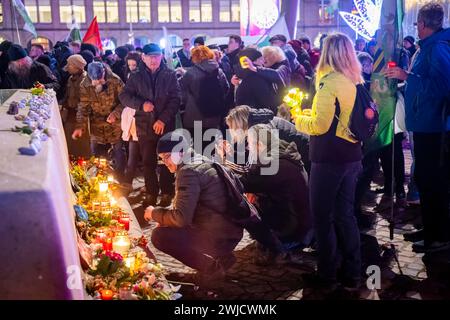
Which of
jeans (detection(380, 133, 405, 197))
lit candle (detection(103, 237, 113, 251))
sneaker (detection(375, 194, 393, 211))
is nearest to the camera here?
lit candle (detection(103, 237, 113, 251))

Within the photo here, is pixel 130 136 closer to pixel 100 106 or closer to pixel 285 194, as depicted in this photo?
pixel 100 106

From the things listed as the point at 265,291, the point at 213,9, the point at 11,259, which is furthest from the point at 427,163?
the point at 213,9

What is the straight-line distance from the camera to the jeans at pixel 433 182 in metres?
5.54

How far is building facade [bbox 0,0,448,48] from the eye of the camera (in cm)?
5716

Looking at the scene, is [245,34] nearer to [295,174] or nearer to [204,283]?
[295,174]

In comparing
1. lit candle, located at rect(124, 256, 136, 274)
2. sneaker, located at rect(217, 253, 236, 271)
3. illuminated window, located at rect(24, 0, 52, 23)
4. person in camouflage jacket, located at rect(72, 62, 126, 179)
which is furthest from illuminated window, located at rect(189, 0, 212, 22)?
lit candle, located at rect(124, 256, 136, 274)

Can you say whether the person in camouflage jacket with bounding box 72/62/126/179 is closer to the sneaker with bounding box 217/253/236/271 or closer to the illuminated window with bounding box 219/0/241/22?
the sneaker with bounding box 217/253/236/271

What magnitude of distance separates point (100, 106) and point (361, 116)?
4.86 meters

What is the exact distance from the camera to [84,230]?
448 cm

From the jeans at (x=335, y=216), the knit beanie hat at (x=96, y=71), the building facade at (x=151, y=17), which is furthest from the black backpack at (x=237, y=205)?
the building facade at (x=151, y=17)

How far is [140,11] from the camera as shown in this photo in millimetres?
58375

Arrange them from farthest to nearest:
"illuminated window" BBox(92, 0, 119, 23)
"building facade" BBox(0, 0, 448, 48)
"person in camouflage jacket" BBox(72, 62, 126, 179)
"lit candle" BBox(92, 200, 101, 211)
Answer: "illuminated window" BBox(92, 0, 119, 23)
"building facade" BBox(0, 0, 448, 48)
"person in camouflage jacket" BBox(72, 62, 126, 179)
"lit candle" BBox(92, 200, 101, 211)

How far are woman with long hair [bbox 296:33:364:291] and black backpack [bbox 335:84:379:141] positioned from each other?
0.03 metres
